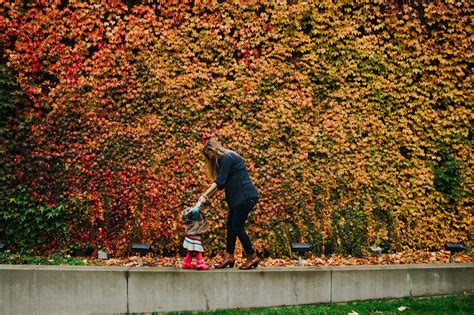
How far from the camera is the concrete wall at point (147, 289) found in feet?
15.2

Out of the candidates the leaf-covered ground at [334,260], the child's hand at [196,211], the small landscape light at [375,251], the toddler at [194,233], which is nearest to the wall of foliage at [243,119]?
the small landscape light at [375,251]

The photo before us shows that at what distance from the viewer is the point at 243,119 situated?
7184 millimetres

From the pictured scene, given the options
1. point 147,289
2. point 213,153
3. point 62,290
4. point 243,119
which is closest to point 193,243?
point 147,289

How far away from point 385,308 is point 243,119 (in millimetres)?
3954

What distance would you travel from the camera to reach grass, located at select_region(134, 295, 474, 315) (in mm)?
4414

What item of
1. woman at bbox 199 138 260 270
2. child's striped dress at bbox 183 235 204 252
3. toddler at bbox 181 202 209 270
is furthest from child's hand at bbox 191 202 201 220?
child's striped dress at bbox 183 235 204 252

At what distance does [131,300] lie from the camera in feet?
15.2

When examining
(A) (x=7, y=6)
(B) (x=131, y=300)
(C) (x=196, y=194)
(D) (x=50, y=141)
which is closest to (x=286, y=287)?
(B) (x=131, y=300)

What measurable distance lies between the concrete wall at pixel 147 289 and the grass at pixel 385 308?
0.50 feet

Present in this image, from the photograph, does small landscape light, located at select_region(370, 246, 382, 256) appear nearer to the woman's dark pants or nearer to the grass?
the grass

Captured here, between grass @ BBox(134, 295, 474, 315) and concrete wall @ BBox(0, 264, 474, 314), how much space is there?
0.50 feet

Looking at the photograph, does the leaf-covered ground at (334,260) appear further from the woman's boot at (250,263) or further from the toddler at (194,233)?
the toddler at (194,233)

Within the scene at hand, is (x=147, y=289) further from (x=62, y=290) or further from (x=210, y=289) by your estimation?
(x=62, y=290)

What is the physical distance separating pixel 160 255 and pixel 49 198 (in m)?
2.21
